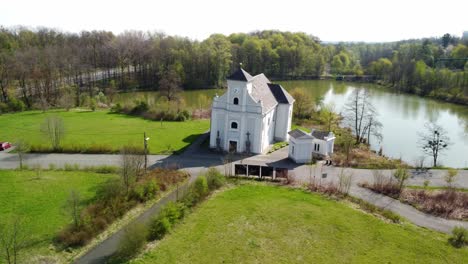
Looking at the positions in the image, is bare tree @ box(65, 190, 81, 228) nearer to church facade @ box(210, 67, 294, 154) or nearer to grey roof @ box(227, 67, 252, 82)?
church facade @ box(210, 67, 294, 154)

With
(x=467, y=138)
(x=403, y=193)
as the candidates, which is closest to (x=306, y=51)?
(x=467, y=138)

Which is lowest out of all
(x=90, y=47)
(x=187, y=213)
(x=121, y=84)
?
(x=187, y=213)

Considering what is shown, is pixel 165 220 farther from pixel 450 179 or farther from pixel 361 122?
pixel 361 122

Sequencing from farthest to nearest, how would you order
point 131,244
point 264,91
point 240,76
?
point 264,91, point 240,76, point 131,244

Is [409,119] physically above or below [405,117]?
below

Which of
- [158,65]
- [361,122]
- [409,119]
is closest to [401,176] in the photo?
[361,122]

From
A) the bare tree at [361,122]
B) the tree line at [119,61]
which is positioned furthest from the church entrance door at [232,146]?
the tree line at [119,61]

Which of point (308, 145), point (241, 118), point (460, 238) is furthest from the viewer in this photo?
point (241, 118)

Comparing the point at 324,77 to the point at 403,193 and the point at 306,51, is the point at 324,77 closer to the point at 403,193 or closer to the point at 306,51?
the point at 306,51
